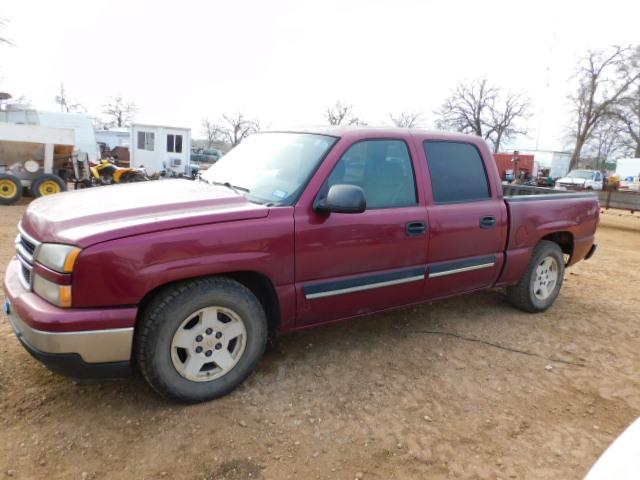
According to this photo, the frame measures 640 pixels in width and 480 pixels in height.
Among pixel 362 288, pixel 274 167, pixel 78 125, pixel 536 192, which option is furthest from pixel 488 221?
pixel 78 125

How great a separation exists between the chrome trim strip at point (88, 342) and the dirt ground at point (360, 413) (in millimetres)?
457

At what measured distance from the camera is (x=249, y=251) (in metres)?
2.92

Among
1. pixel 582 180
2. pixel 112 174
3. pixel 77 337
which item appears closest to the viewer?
pixel 77 337

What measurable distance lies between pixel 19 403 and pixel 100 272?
1107 millimetres

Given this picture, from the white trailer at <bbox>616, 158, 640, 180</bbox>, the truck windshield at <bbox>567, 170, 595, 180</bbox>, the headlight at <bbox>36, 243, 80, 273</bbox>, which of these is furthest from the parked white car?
the headlight at <bbox>36, 243, 80, 273</bbox>

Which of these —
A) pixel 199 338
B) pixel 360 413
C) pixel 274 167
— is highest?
pixel 274 167

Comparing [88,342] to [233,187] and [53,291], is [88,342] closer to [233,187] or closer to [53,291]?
[53,291]

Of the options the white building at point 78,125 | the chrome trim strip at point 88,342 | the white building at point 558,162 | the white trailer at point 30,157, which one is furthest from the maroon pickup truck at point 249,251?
the white building at point 558,162

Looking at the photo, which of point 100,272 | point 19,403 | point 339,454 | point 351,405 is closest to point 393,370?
point 351,405

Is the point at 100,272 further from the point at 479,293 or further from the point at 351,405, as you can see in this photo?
the point at 479,293

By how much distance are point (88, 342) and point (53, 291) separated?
33 centimetres

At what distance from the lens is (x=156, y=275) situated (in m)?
2.63

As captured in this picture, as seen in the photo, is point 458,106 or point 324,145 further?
point 458,106

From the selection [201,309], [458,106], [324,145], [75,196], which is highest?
[458,106]
